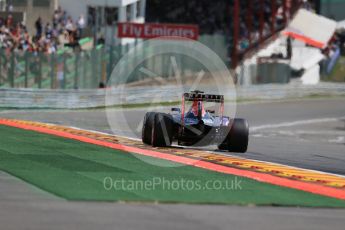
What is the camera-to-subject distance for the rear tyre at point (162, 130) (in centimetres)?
1811

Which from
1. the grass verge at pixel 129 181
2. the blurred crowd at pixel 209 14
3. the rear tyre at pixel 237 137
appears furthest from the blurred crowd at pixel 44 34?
the grass verge at pixel 129 181

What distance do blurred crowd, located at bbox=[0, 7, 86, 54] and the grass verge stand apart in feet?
60.8

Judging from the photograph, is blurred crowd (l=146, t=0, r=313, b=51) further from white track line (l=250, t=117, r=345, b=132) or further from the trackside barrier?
white track line (l=250, t=117, r=345, b=132)

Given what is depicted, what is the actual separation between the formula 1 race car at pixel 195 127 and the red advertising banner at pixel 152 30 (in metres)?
22.9

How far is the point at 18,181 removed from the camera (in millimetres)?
12766

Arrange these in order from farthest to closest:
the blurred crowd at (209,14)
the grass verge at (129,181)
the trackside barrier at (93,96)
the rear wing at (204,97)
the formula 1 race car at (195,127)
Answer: the blurred crowd at (209,14) → the trackside barrier at (93,96) → the formula 1 race car at (195,127) → the rear wing at (204,97) → the grass verge at (129,181)

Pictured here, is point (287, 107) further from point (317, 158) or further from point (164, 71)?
point (317, 158)

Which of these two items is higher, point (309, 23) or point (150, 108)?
point (309, 23)

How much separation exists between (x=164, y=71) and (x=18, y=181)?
28.6m

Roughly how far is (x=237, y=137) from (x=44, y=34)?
2095cm

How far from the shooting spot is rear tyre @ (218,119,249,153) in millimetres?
18500

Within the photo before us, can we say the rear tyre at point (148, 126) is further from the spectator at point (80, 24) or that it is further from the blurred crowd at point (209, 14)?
the blurred crowd at point (209, 14)

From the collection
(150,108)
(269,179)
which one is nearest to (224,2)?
(150,108)

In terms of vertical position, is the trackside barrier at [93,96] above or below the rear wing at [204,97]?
below
